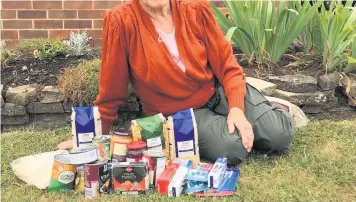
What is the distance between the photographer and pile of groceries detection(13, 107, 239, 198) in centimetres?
288

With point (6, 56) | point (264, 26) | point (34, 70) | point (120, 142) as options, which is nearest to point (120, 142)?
point (120, 142)

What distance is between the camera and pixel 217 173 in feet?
9.53

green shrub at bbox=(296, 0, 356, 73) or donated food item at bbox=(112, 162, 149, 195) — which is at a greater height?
green shrub at bbox=(296, 0, 356, 73)

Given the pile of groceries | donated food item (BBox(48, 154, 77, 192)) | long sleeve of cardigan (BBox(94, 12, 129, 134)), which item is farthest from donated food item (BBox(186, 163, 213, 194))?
long sleeve of cardigan (BBox(94, 12, 129, 134))

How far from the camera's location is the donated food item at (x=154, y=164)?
2.97 m

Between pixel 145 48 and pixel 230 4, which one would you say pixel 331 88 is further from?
pixel 145 48

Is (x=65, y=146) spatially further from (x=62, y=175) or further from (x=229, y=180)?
(x=229, y=180)

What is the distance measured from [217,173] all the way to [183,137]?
344mm

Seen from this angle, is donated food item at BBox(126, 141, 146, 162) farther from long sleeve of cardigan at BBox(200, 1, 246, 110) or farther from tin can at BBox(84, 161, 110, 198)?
long sleeve of cardigan at BBox(200, 1, 246, 110)

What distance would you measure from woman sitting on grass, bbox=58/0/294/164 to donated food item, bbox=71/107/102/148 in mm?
78

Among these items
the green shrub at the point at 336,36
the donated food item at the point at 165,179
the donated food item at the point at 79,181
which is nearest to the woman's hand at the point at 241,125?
the donated food item at the point at 165,179

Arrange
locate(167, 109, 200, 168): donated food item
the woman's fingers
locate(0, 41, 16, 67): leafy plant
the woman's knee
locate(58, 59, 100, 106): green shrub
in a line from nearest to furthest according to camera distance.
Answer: locate(167, 109, 200, 168): donated food item → the woman's fingers → the woman's knee → locate(58, 59, 100, 106): green shrub → locate(0, 41, 16, 67): leafy plant

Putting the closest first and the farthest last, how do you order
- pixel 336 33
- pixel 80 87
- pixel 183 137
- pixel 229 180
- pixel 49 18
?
1. pixel 229 180
2. pixel 183 137
3. pixel 80 87
4. pixel 336 33
5. pixel 49 18

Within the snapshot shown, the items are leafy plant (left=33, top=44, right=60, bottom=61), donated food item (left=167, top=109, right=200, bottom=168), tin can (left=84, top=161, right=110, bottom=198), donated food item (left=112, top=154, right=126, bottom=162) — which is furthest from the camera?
leafy plant (left=33, top=44, right=60, bottom=61)
